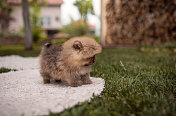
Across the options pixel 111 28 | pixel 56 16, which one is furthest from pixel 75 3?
pixel 111 28

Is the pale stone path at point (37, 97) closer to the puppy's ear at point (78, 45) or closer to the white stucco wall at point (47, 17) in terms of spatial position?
the puppy's ear at point (78, 45)

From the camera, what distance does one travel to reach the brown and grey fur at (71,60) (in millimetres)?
2842

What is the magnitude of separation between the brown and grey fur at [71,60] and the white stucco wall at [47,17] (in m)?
26.6

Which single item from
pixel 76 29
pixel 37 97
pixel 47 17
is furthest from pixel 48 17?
pixel 37 97

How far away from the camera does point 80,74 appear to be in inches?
122

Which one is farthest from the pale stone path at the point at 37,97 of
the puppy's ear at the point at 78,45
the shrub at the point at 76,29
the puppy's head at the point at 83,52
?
the shrub at the point at 76,29

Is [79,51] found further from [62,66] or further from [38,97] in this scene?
[38,97]

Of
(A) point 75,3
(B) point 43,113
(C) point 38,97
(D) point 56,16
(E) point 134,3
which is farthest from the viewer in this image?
(D) point 56,16

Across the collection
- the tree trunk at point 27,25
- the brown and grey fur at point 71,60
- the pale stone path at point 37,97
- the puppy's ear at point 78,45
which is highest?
the tree trunk at point 27,25

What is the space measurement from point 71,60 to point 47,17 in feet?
90.9

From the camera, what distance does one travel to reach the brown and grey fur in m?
2.84

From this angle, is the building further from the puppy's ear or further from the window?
the puppy's ear

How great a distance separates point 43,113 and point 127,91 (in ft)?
4.12

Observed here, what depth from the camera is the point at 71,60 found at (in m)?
2.94
